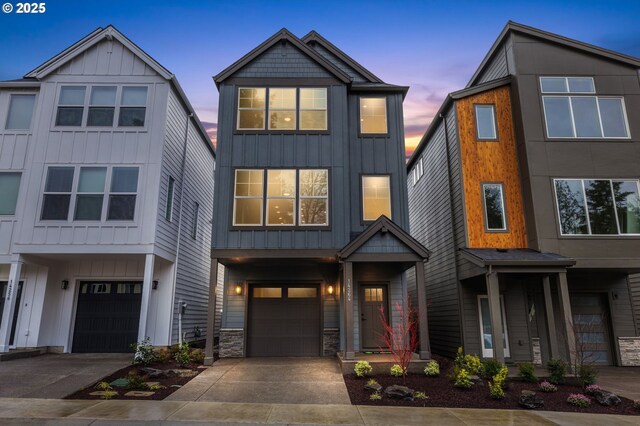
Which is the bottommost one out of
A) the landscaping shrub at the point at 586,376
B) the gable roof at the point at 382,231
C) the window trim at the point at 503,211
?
Result: the landscaping shrub at the point at 586,376

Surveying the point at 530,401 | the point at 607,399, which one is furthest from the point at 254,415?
the point at 607,399

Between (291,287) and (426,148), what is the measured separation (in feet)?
26.0

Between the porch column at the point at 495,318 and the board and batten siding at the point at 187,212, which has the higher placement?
the board and batten siding at the point at 187,212

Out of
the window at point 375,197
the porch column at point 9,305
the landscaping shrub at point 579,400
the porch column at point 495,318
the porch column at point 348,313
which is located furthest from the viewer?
the window at point 375,197

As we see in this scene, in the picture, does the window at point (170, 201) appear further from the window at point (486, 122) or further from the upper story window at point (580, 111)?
the upper story window at point (580, 111)

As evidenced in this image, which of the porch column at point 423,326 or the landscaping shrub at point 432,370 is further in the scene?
the porch column at point 423,326

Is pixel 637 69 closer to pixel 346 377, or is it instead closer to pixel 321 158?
pixel 321 158

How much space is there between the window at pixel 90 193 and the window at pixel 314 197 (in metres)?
5.92

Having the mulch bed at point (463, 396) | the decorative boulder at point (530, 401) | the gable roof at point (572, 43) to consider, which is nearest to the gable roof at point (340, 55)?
the gable roof at point (572, 43)

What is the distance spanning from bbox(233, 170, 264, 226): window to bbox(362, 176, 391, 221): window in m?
3.19

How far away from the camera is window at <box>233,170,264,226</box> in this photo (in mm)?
11078

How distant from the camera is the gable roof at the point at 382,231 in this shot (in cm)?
995

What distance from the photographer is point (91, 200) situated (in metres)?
11.3

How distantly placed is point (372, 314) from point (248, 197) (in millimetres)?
5123
